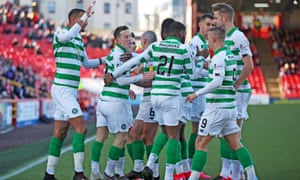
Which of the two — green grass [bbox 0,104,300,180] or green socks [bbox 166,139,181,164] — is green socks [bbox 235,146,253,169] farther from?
green grass [bbox 0,104,300,180]

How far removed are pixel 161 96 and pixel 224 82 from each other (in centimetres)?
79

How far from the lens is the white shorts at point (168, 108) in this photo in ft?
26.2

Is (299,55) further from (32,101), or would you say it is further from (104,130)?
(104,130)

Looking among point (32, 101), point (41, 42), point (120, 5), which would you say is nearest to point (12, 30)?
point (41, 42)

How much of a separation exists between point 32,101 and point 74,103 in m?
13.5

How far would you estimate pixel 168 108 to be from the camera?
7988mm

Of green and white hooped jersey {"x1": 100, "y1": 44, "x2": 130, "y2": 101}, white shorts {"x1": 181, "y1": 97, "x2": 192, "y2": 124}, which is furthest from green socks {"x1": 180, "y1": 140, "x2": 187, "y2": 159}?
green and white hooped jersey {"x1": 100, "y1": 44, "x2": 130, "y2": 101}

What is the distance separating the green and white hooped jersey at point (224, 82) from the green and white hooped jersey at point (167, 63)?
447mm

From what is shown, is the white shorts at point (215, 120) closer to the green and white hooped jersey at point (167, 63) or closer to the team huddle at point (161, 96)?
the team huddle at point (161, 96)

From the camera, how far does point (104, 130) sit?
8562 mm

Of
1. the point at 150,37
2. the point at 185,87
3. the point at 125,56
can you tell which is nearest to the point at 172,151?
the point at 185,87

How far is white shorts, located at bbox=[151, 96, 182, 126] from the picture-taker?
314 inches

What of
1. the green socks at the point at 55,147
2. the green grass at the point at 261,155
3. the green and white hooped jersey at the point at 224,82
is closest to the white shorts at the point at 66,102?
the green socks at the point at 55,147

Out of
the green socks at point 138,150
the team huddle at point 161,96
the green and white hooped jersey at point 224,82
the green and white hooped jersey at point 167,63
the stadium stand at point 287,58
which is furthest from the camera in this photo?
the stadium stand at point 287,58
